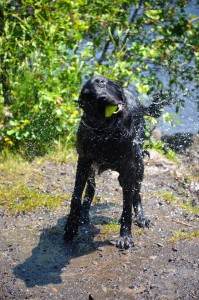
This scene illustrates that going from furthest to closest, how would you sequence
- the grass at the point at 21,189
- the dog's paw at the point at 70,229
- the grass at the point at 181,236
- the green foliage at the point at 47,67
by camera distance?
1. the green foliage at the point at 47,67
2. the grass at the point at 21,189
3. the grass at the point at 181,236
4. the dog's paw at the point at 70,229

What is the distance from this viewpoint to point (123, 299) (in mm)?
3805

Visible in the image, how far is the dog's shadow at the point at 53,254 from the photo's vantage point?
4.23m

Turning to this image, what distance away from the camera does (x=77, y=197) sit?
454 centimetres

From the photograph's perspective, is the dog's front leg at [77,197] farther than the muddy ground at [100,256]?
Yes

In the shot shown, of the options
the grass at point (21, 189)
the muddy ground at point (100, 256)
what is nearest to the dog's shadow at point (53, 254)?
the muddy ground at point (100, 256)

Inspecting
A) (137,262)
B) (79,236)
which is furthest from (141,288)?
(79,236)

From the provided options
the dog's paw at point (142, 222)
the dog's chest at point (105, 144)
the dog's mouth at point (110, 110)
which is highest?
the dog's mouth at point (110, 110)

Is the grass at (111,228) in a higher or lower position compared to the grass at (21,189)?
higher

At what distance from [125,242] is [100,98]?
1.62m

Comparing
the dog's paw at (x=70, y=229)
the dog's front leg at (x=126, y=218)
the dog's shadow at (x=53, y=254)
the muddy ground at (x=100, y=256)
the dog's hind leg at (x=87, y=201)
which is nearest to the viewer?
the muddy ground at (x=100, y=256)

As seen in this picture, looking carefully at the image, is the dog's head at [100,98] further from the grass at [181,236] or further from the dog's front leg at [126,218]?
the grass at [181,236]

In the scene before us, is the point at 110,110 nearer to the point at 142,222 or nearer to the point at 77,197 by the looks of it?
the point at 77,197

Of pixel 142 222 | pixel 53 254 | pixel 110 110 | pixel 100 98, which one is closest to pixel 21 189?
pixel 142 222

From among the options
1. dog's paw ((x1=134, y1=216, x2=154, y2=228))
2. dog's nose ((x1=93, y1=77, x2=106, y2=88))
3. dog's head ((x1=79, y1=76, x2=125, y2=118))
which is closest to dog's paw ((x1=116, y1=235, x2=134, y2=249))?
dog's paw ((x1=134, y1=216, x2=154, y2=228))
